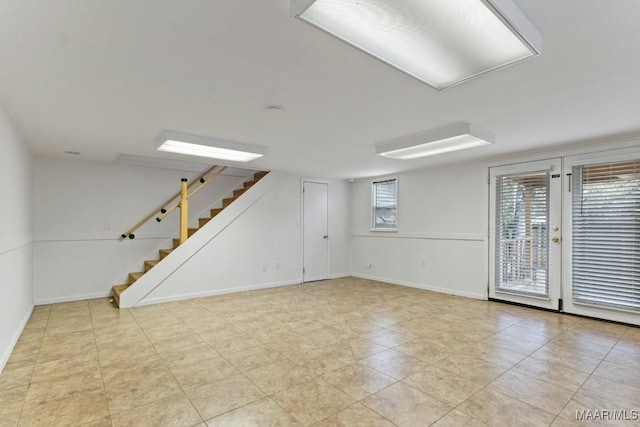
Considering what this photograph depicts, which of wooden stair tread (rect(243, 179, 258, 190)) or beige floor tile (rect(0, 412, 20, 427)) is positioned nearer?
beige floor tile (rect(0, 412, 20, 427))

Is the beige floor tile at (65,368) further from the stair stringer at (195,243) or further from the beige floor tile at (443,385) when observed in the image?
the beige floor tile at (443,385)

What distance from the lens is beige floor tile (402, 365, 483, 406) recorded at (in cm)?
215

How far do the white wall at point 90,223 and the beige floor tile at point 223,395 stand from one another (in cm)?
372

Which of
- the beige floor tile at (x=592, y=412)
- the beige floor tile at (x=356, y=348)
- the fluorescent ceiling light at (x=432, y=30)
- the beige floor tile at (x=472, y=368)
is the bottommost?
the beige floor tile at (x=356, y=348)

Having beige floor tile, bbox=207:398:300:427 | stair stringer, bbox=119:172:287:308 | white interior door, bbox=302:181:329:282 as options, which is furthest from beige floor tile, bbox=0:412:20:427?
white interior door, bbox=302:181:329:282

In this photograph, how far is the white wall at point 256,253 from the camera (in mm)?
5051

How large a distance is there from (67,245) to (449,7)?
5.64 m

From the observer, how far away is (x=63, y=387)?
230 centimetres

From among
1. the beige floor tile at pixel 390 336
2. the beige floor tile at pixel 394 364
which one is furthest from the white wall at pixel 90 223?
the beige floor tile at pixel 394 364

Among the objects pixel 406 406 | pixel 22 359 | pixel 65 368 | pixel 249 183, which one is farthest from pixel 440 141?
pixel 22 359

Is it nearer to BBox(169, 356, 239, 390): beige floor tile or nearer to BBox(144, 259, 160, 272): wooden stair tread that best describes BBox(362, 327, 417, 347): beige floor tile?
BBox(169, 356, 239, 390): beige floor tile

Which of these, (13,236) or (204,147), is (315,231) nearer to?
(204,147)

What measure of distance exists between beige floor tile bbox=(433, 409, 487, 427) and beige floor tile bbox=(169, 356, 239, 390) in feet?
4.96

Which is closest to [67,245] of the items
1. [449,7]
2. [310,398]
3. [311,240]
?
[311,240]
